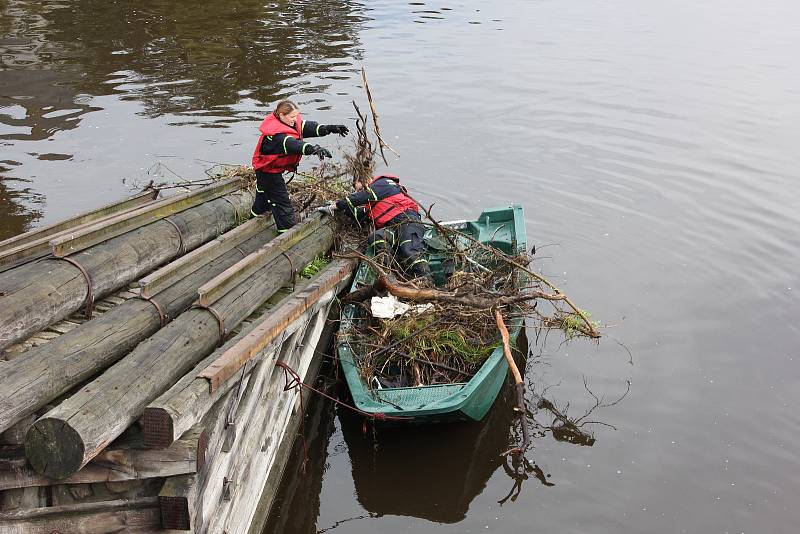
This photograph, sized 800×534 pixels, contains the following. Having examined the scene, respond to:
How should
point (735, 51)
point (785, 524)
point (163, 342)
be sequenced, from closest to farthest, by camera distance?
point (163, 342) → point (785, 524) → point (735, 51)

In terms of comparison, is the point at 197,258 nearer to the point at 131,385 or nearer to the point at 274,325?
the point at 274,325

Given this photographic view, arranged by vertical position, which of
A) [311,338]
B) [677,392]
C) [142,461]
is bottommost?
[677,392]

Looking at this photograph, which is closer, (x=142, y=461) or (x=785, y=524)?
(x=142, y=461)

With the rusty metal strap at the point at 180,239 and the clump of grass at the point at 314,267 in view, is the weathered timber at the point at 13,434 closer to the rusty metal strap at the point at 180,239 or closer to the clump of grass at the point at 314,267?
the rusty metal strap at the point at 180,239

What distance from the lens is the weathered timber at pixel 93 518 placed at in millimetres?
4758

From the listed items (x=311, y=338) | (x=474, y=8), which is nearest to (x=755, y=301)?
(x=311, y=338)

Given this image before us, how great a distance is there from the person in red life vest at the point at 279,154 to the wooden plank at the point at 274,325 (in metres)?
0.98

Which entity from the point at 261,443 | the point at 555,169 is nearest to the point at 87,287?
the point at 261,443

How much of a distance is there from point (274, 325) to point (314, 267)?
2417mm

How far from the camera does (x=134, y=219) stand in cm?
749

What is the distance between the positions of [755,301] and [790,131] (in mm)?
7618

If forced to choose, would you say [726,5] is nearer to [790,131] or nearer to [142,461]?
[790,131]

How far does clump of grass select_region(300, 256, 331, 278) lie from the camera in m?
8.44

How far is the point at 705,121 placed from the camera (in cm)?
1742
